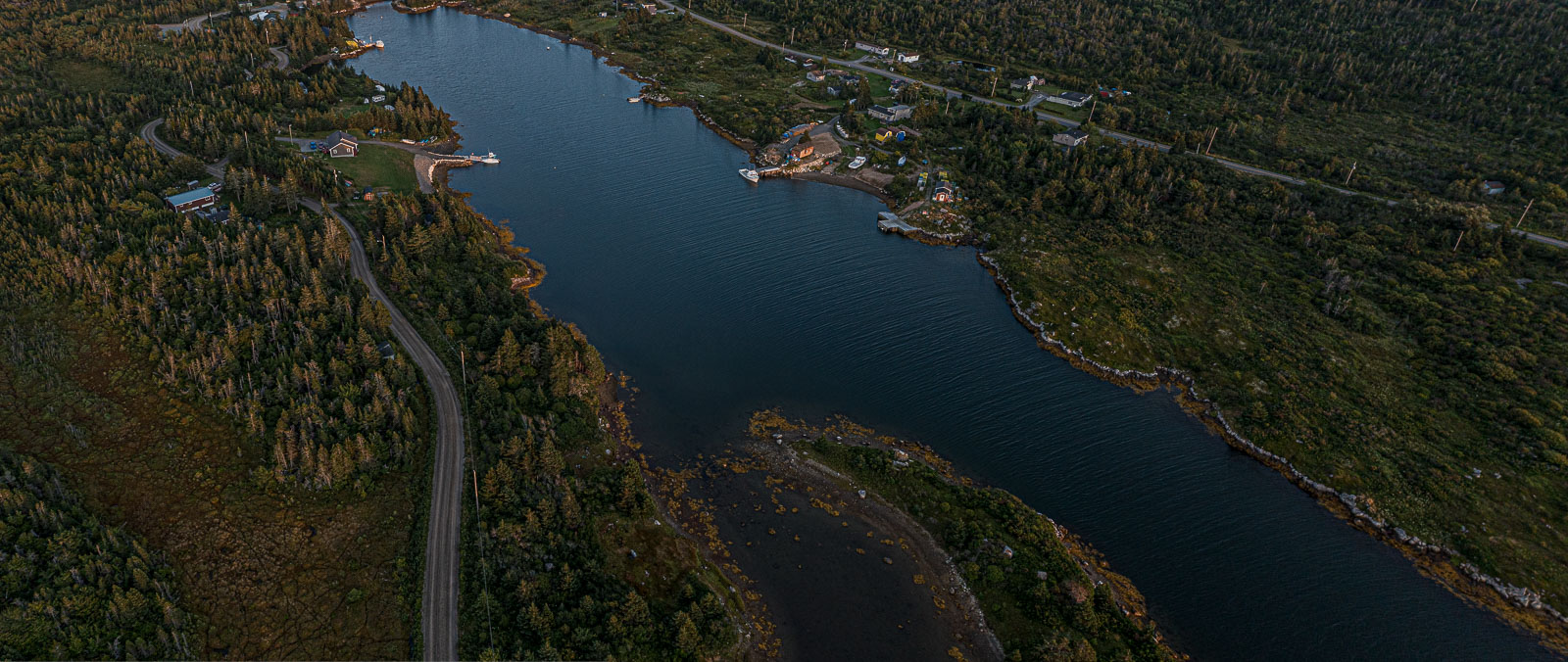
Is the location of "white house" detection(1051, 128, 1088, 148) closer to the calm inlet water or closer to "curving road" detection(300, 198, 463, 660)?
the calm inlet water

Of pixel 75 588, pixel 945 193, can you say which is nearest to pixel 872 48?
pixel 945 193

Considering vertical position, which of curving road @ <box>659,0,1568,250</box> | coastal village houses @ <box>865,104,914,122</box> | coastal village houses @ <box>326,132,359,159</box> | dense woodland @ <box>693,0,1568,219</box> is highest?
dense woodland @ <box>693,0,1568,219</box>

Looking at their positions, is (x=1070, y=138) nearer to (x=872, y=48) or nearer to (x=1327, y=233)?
(x=1327, y=233)

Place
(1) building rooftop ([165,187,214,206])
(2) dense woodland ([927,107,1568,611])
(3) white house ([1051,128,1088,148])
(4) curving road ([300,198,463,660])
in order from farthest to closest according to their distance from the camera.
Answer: (3) white house ([1051,128,1088,148])
(1) building rooftop ([165,187,214,206])
(2) dense woodland ([927,107,1568,611])
(4) curving road ([300,198,463,660])

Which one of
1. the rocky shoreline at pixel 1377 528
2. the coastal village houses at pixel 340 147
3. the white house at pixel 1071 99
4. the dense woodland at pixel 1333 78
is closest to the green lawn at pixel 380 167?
the coastal village houses at pixel 340 147

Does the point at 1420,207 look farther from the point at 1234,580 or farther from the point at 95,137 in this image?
the point at 95,137

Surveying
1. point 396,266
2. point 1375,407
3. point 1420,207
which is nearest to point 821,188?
point 396,266

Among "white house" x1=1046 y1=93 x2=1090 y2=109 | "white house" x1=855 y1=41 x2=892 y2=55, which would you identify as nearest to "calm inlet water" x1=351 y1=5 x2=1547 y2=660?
"white house" x1=1046 y1=93 x2=1090 y2=109
